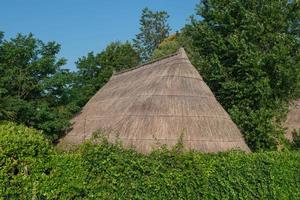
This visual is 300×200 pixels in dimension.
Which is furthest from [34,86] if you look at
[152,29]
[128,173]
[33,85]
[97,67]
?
[152,29]

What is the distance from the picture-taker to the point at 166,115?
14250 mm

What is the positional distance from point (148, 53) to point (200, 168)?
150ft

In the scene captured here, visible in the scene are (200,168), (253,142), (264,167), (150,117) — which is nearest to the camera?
(200,168)

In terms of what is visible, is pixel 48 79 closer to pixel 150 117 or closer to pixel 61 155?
pixel 150 117

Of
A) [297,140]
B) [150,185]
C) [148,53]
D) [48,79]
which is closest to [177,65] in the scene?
[48,79]

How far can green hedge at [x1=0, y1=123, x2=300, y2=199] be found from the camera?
9.65 metres

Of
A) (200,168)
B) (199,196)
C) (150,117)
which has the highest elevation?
(150,117)

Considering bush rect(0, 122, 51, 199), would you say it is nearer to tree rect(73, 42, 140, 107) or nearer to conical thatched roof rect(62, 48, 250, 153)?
conical thatched roof rect(62, 48, 250, 153)

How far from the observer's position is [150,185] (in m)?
10.8

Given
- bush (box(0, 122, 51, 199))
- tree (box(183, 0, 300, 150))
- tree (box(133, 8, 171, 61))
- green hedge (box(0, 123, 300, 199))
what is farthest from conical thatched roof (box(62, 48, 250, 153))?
tree (box(133, 8, 171, 61))

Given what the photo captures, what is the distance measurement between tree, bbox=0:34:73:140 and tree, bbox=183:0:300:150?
6.86 meters

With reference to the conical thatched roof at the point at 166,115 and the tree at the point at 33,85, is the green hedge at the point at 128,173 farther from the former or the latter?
the tree at the point at 33,85

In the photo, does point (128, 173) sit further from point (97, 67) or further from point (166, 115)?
point (97, 67)

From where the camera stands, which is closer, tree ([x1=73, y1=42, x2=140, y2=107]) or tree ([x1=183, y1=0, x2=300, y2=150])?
tree ([x1=183, y1=0, x2=300, y2=150])
